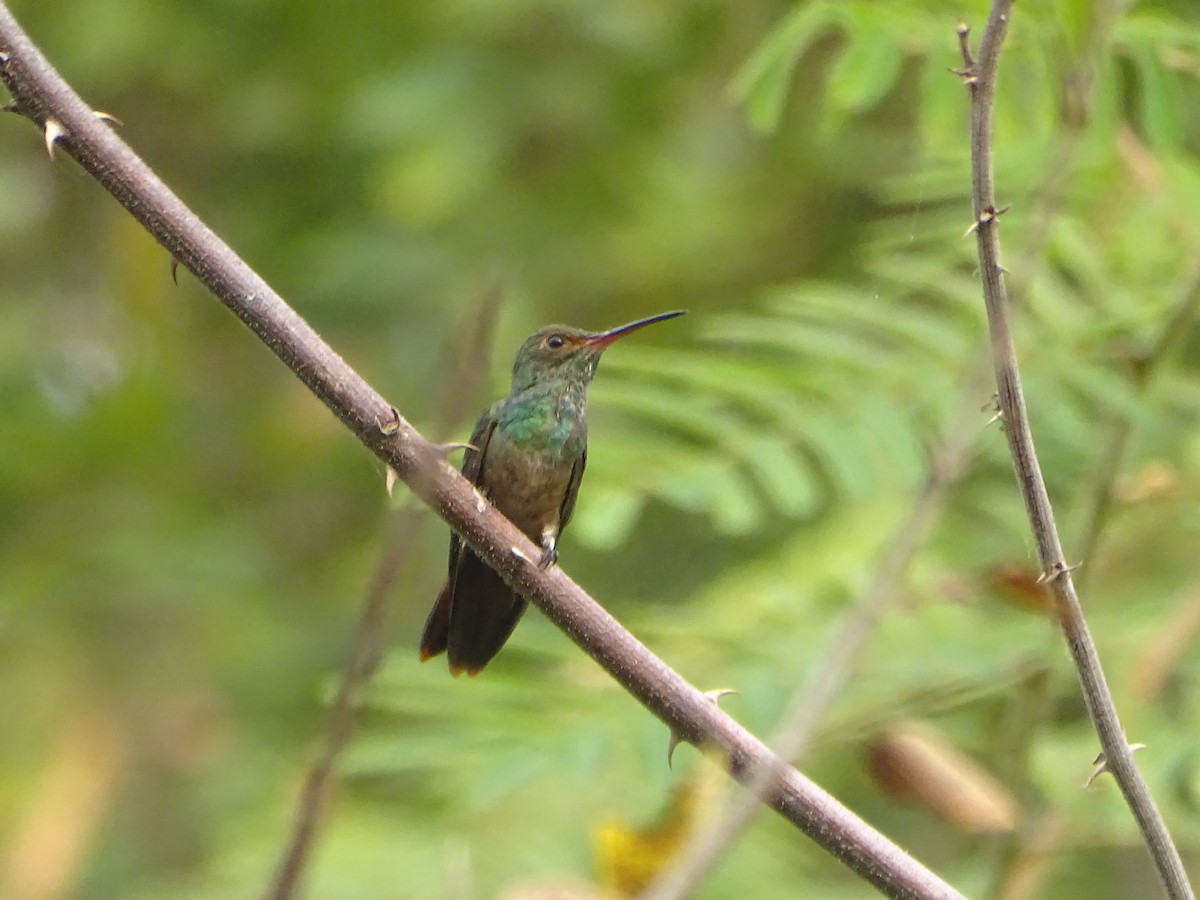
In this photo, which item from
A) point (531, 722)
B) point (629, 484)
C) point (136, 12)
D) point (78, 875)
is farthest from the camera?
point (136, 12)

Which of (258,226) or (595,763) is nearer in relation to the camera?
(595,763)

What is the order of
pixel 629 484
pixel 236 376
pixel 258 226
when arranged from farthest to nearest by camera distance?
pixel 236 376
pixel 258 226
pixel 629 484

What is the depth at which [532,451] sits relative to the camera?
159 inches

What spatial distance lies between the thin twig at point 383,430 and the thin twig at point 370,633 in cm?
25

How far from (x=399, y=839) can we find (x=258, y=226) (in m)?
4.05

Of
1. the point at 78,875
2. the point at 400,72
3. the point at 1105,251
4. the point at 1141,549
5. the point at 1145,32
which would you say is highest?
the point at 400,72

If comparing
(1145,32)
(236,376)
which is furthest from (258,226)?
(1145,32)

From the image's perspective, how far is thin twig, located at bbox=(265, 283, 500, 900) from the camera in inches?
57.2

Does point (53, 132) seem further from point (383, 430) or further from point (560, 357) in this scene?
point (560, 357)

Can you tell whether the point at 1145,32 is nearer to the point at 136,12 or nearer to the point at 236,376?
the point at 136,12

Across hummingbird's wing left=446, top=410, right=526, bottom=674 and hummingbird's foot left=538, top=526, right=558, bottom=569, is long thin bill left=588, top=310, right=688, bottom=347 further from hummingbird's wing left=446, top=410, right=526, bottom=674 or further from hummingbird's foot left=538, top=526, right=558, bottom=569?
hummingbird's wing left=446, top=410, right=526, bottom=674

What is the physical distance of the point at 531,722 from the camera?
12.4 ft

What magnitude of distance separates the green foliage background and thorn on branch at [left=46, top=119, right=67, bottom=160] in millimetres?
1460

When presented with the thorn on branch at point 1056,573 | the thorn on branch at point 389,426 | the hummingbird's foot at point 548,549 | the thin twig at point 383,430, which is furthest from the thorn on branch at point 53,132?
the thorn on branch at point 1056,573
